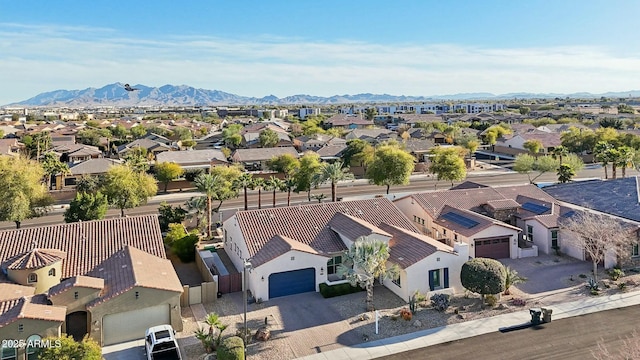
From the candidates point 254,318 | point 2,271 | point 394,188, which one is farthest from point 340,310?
point 394,188

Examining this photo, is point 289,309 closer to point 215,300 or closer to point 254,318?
point 254,318

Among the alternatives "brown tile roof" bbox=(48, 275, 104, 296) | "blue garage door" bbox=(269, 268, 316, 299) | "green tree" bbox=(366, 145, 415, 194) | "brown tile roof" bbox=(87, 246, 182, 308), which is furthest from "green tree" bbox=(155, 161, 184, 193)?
"brown tile roof" bbox=(48, 275, 104, 296)

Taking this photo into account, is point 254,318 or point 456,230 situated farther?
point 456,230

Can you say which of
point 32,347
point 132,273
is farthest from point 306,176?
point 32,347

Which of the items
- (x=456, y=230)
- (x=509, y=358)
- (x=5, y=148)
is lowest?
(x=509, y=358)

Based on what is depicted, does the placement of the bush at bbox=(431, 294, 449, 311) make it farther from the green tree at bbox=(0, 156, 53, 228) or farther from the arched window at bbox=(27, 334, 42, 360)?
the green tree at bbox=(0, 156, 53, 228)

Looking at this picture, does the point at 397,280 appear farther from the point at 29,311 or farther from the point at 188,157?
the point at 188,157
